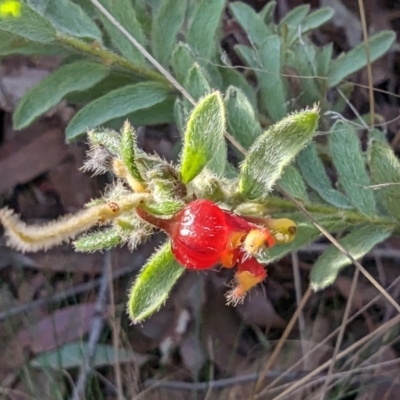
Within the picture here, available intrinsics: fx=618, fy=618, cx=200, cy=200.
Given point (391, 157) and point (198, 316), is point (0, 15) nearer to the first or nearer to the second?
point (391, 157)

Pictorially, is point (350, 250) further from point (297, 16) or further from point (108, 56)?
point (297, 16)

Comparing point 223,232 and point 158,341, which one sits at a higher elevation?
point 223,232

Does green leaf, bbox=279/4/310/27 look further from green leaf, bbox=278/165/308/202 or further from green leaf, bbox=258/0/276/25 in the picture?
green leaf, bbox=278/165/308/202

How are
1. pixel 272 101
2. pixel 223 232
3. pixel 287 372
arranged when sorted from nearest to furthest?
pixel 223 232
pixel 272 101
pixel 287 372

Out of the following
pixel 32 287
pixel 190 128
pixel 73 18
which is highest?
pixel 73 18

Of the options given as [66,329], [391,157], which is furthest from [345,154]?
[66,329]

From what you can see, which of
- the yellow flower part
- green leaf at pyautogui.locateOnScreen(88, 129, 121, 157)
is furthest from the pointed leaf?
green leaf at pyautogui.locateOnScreen(88, 129, 121, 157)
